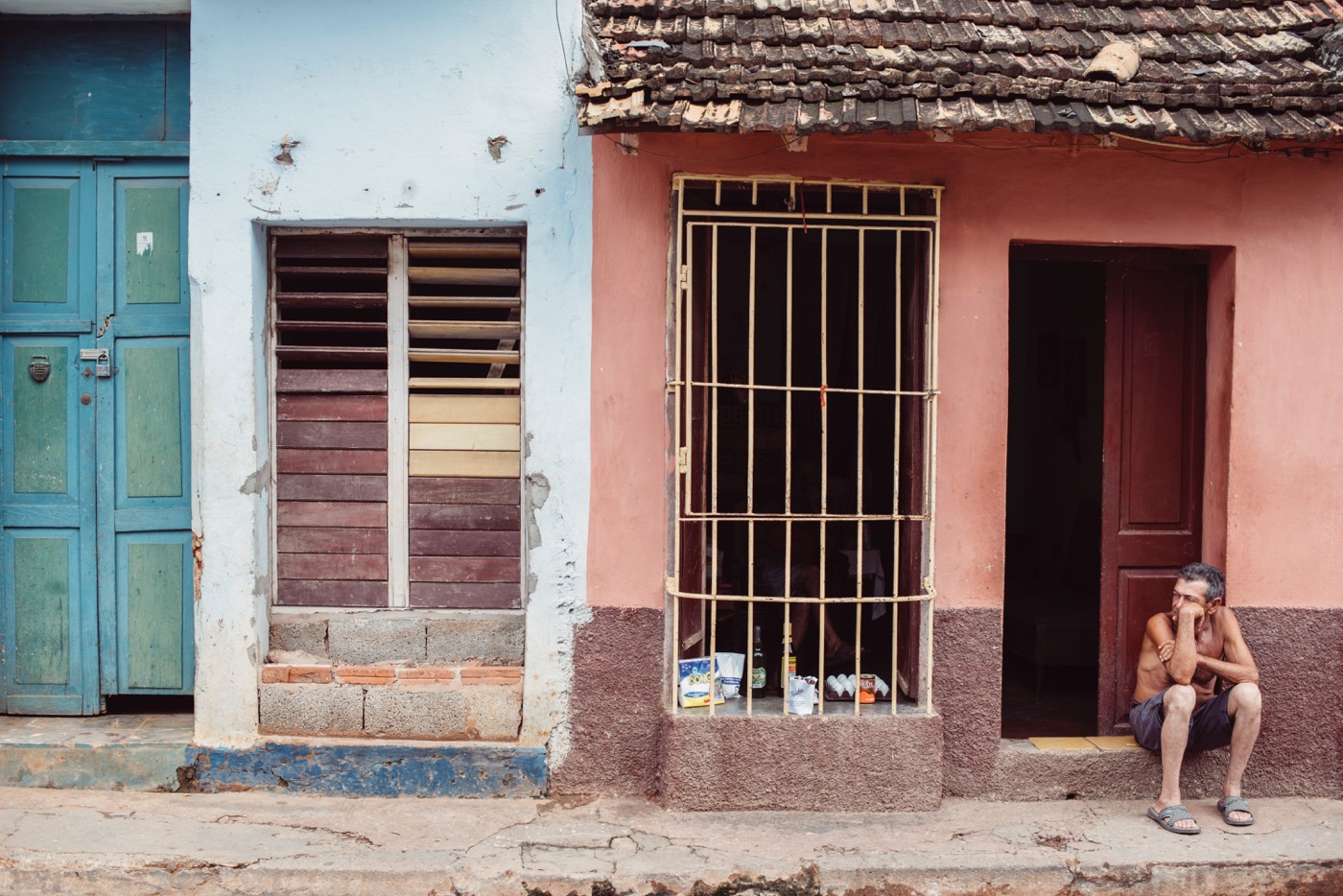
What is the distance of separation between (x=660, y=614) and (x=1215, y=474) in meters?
2.80

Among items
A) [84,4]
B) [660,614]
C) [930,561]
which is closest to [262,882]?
[660,614]

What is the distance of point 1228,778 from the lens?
16.0ft

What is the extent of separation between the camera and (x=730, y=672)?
16.8ft

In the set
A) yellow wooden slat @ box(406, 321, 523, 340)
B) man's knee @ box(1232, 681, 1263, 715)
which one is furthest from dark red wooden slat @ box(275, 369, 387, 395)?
man's knee @ box(1232, 681, 1263, 715)

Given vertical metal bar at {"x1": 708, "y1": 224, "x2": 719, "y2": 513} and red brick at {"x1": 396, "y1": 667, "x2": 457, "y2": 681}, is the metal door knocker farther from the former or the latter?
vertical metal bar at {"x1": 708, "y1": 224, "x2": 719, "y2": 513}

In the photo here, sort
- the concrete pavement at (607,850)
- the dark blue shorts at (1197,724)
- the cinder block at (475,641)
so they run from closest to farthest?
the concrete pavement at (607,850)
the dark blue shorts at (1197,724)
the cinder block at (475,641)

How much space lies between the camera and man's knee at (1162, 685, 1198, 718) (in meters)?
4.79

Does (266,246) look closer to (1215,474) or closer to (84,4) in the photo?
(84,4)

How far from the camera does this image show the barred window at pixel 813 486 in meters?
4.88

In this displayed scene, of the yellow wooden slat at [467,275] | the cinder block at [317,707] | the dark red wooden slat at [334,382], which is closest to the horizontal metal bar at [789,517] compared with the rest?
the yellow wooden slat at [467,275]

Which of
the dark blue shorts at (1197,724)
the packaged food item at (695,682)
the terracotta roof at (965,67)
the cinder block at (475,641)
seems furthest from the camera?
the cinder block at (475,641)

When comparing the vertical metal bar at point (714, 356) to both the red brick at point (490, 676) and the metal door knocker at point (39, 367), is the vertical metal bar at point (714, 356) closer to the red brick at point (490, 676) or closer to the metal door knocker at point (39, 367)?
the red brick at point (490, 676)

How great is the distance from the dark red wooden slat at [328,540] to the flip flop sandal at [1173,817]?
12.6 feet

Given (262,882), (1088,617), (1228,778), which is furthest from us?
(1088,617)
